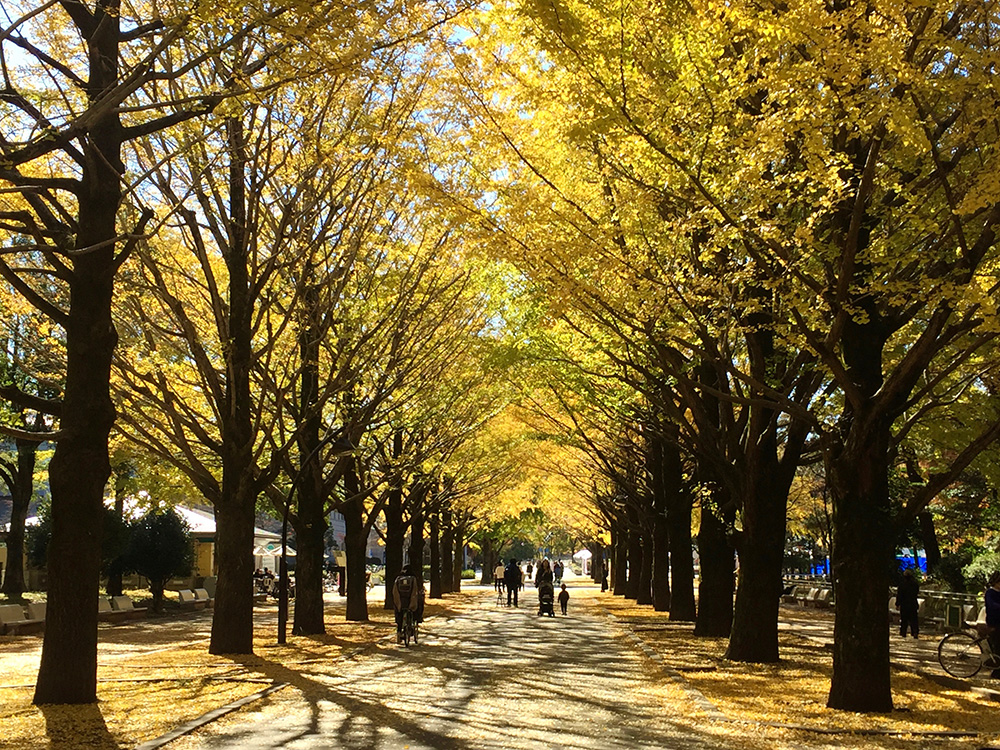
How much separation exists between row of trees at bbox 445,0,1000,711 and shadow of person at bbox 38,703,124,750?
269 inches

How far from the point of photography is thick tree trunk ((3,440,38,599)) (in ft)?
103

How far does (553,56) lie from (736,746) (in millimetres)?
7099

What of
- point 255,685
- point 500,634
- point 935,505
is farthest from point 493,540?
point 255,685

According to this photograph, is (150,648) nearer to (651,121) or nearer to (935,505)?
(651,121)

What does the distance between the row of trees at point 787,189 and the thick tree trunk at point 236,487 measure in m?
5.86

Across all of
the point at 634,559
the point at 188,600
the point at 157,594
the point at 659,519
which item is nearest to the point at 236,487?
the point at 659,519

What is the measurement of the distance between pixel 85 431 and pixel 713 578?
47.8 ft

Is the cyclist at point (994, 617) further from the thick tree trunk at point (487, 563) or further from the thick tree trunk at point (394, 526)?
the thick tree trunk at point (487, 563)

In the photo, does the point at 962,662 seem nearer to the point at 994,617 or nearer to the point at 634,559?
the point at 994,617

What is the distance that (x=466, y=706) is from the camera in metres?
11.9

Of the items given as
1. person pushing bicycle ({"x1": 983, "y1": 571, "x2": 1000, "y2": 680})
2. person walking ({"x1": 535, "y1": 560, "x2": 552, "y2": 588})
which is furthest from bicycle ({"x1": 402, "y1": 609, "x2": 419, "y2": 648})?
person walking ({"x1": 535, "y1": 560, "x2": 552, "y2": 588})

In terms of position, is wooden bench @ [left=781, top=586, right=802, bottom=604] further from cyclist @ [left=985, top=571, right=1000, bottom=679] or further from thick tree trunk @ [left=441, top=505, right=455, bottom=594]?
cyclist @ [left=985, top=571, right=1000, bottom=679]

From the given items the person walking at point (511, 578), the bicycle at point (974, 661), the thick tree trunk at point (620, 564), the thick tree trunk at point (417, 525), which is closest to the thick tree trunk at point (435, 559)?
the person walking at point (511, 578)

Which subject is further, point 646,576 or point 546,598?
point 646,576
